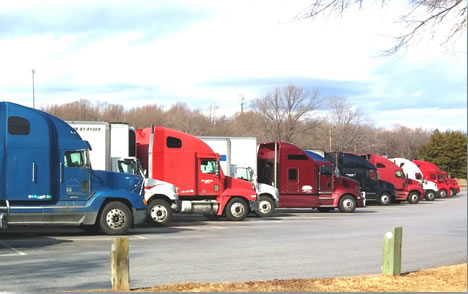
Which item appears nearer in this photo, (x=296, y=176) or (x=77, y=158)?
(x=77, y=158)

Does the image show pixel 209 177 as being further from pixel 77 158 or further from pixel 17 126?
pixel 17 126

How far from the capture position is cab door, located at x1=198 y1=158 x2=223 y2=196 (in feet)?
70.3

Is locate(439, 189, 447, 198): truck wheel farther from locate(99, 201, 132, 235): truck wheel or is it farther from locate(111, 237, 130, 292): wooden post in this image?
locate(111, 237, 130, 292): wooden post

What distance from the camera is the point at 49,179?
15141 millimetres

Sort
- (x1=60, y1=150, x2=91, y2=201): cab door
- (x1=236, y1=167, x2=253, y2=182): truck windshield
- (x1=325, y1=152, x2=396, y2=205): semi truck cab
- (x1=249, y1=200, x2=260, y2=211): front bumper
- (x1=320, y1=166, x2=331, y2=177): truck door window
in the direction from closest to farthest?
1. (x1=60, y1=150, x2=91, y2=201): cab door
2. (x1=249, y1=200, x2=260, y2=211): front bumper
3. (x1=236, y1=167, x2=253, y2=182): truck windshield
4. (x1=320, y1=166, x2=331, y2=177): truck door window
5. (x1=325, y1=152, x2=396, y2=205): semi truck cab

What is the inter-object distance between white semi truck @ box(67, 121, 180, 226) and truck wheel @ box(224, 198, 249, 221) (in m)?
2.71

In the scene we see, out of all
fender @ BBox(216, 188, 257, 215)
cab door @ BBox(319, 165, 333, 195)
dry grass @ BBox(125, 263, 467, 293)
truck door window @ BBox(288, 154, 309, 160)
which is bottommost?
dry grass @ BBox(125, 263, 467, 293)

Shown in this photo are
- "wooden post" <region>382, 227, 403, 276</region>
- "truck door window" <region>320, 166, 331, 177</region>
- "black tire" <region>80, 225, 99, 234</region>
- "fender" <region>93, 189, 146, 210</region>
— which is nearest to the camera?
"wooden post" <region>382, 227, 403, 276</region>

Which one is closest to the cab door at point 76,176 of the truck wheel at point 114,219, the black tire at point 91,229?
the truck wheel at point 114,219

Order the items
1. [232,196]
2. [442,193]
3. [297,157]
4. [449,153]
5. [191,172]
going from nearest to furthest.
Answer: [191,172], [232,196], [297,157], [442,193], [449,153]

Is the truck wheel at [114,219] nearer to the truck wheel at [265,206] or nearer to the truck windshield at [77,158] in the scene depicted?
the truck windshield at [77,158]

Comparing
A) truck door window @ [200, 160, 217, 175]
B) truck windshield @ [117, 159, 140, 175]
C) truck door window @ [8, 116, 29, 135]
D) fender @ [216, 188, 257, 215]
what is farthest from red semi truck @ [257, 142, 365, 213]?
truck door window @ [8, 116, 29, 135]

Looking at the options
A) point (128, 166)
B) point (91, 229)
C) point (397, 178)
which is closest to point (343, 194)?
point (397, 178)

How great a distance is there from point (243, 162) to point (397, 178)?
14357mm
